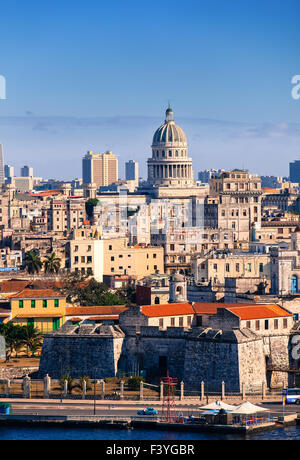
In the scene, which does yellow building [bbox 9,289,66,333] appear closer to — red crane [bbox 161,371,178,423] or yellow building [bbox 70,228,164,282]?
red crane [bbox 161,371,178,423]

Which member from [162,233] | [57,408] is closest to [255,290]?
[57,408]

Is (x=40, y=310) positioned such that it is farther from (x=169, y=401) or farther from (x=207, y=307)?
(x=169, y=401)

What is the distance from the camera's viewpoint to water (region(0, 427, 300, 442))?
66500 mm

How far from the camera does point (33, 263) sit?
406 ft

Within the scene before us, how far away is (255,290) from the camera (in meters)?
95.2

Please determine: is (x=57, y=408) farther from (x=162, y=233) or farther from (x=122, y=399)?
(x=162, y=233)

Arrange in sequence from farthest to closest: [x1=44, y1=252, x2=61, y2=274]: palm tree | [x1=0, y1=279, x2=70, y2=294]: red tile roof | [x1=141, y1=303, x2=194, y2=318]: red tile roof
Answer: [x1=44, y1=252, x2=61, y2=274]: palm tree → [x1=0, y1=279, x2=70, y2=294]: red tile roof → [x1=141, y1=303, x2=194, y2=318]: red tile roof

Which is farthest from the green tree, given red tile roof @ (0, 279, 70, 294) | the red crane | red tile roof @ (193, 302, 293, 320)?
red tile roof @ (0, 279, 70, 294)

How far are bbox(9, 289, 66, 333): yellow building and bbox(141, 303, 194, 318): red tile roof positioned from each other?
28.8 ft

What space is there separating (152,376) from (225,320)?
4786mm

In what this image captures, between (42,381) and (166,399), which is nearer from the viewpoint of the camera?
(166,399)

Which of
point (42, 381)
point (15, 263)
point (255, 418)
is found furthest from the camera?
point (15, 263)

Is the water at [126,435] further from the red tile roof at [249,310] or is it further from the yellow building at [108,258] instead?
the yellow building at [108,258]
